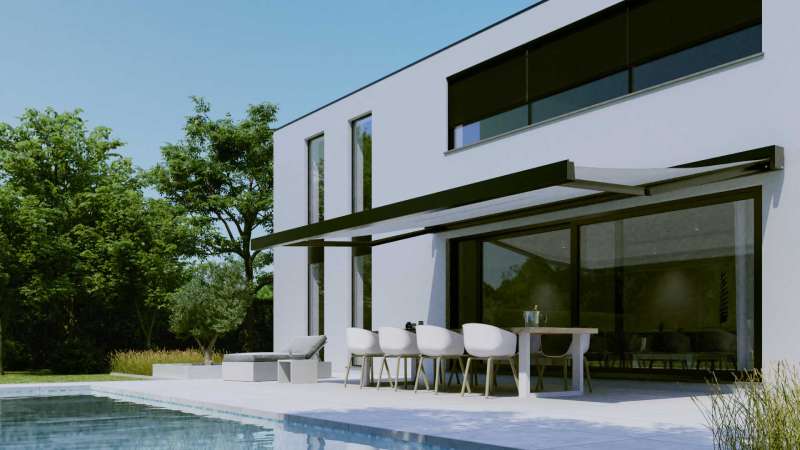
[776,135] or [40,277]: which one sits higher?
[776,135]

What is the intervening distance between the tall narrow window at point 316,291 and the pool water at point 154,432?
806 cm

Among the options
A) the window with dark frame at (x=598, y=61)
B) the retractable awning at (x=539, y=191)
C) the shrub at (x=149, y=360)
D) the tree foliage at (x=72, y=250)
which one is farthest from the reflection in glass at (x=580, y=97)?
the tree foliage at (x=72, y=250)

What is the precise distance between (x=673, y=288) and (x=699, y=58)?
291 cm

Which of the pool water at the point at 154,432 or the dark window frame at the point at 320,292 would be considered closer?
the pool water at the point at 154,432

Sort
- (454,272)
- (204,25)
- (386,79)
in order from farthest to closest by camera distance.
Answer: (204,25) < (386,79) < (454,272)

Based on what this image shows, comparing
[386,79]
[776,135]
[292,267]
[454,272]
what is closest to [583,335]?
[776,135]

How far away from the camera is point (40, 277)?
21.8m

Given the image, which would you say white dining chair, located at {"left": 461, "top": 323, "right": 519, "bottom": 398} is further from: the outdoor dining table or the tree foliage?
the tree foliage

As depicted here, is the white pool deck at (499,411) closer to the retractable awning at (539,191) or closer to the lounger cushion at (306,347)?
the lounger cushion at (306,347)

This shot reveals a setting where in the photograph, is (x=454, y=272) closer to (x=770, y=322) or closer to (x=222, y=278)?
(x=770, y=322)

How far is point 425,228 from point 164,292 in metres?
11.0

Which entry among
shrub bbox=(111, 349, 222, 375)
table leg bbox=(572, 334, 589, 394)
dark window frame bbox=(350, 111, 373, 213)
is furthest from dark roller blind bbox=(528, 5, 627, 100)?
shrub bbox=(111, 349, 222, 375)

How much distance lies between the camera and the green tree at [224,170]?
28.7 meters

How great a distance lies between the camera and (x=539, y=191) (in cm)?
968
